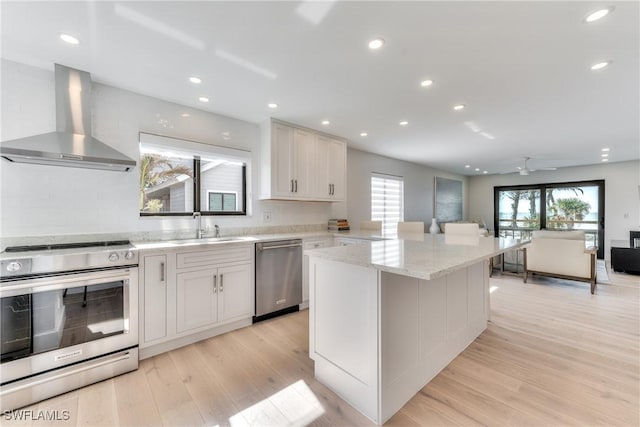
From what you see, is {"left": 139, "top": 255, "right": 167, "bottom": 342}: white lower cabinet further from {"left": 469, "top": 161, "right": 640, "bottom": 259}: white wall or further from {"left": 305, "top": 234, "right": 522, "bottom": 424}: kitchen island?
{"left": 469, "top": 161, "right": 640, "bottom": 259}: white wall

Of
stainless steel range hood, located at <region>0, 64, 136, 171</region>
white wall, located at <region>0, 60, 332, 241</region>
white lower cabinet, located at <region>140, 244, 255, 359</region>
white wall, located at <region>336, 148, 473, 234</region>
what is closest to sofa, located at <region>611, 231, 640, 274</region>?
white wall, located at <region>336, 148, 473, 234</region>

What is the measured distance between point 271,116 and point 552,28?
271 cm

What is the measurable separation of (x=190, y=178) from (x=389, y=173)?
420cm

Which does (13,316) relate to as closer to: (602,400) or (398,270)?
(398,270)

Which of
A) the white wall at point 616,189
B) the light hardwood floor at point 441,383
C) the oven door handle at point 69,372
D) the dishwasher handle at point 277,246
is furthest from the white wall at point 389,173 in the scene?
the oven door handle at point 69,372

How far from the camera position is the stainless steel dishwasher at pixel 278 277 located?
298 cm

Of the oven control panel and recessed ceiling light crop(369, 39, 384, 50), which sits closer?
the oven control panel

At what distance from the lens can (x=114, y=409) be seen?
168 cm

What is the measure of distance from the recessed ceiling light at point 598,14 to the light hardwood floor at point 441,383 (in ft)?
8.04

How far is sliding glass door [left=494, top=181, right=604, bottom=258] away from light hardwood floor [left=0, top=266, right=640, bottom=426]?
219 inches

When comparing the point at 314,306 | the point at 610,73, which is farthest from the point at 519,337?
the point at 610,73

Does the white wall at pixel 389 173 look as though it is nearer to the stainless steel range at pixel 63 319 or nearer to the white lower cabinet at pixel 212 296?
the white lower cabinet at pixel 212 296

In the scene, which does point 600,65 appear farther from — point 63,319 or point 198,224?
point 63,319

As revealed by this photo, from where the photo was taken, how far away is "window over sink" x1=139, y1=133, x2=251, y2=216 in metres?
2.88
